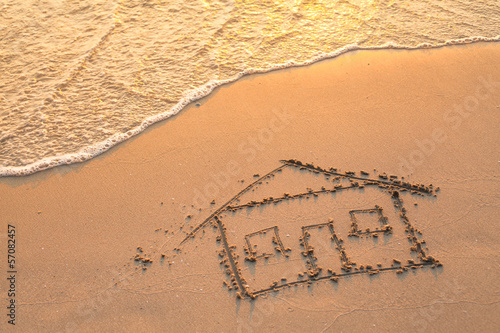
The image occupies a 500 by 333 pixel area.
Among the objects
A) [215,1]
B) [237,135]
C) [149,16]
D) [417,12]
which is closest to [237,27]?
[215,1]

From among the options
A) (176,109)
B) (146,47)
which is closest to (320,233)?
(176,109)

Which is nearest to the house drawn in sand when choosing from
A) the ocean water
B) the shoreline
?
the shoreline

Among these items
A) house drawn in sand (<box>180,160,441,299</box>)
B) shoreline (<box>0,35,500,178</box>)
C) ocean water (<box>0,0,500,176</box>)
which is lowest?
house drawn in sand (<box>180,160,441,299</box>)

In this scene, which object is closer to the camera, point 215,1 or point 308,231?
point 308,231

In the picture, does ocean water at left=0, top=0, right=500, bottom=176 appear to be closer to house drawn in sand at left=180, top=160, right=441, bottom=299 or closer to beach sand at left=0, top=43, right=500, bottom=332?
beach sand at left=0, top=43, right=500, bottom=332

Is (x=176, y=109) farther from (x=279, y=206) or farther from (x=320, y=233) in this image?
(x=320, y=233)

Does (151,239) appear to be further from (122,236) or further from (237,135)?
(237,135)

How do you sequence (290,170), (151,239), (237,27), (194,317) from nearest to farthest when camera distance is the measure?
(194,317)
(151,239)
(290,170)
(237,27)
